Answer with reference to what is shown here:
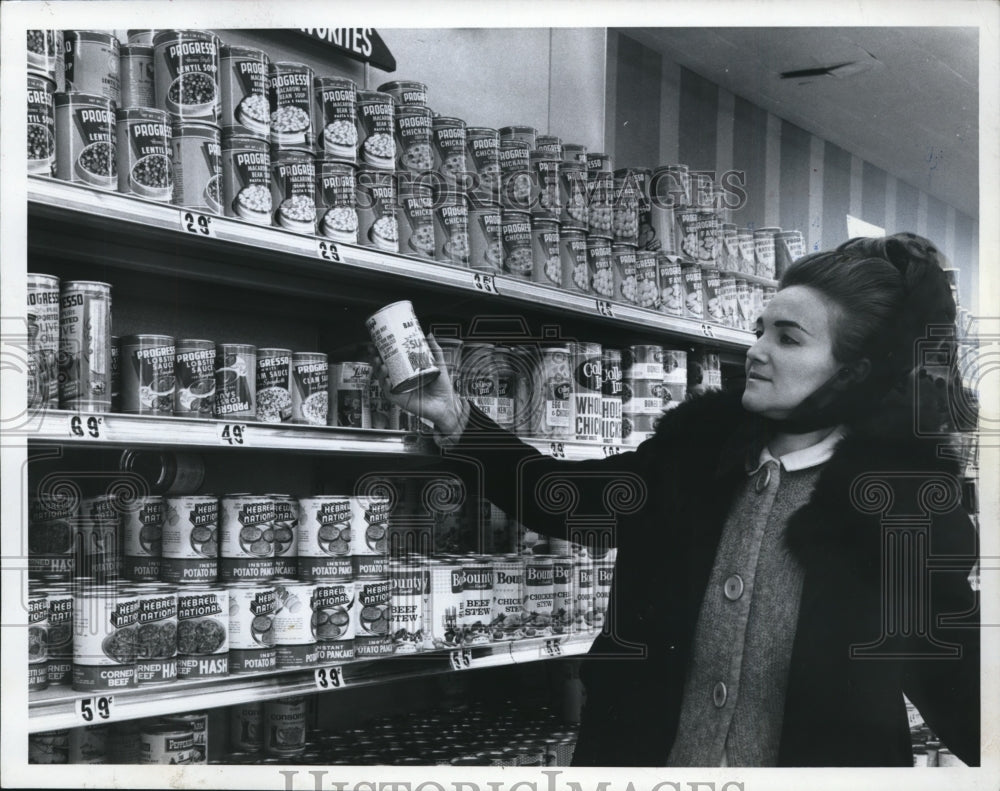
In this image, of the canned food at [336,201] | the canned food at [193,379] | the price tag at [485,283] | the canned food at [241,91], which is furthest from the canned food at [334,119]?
the canned food at [193,379]

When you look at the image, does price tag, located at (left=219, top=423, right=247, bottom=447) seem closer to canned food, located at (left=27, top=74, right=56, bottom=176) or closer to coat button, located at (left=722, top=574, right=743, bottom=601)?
canned food, located at (left=27, top=74, right=56, bottom=176)

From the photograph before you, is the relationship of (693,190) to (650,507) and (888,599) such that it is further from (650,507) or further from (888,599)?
(888,599)

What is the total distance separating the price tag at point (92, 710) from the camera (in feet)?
5.37

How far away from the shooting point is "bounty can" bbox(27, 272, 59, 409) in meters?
1.69

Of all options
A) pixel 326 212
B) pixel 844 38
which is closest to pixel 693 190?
pixel 844 38

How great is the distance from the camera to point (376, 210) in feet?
6.68

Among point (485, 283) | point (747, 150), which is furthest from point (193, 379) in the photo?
point (747, 150)

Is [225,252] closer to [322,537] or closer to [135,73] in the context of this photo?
[135,73]

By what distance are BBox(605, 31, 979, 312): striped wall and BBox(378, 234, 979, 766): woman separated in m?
0.20

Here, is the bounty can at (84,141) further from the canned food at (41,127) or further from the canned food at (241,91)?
the canned food at (241,91)

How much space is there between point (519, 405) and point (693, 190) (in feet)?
2.35

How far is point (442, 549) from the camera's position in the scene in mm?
2201

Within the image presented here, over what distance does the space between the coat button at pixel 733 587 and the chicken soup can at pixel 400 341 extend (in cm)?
74

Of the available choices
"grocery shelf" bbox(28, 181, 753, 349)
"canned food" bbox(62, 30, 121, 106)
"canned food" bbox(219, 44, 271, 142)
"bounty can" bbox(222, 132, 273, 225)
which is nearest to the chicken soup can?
"grocery shelf" bbox(28, 181, 753, 349)
